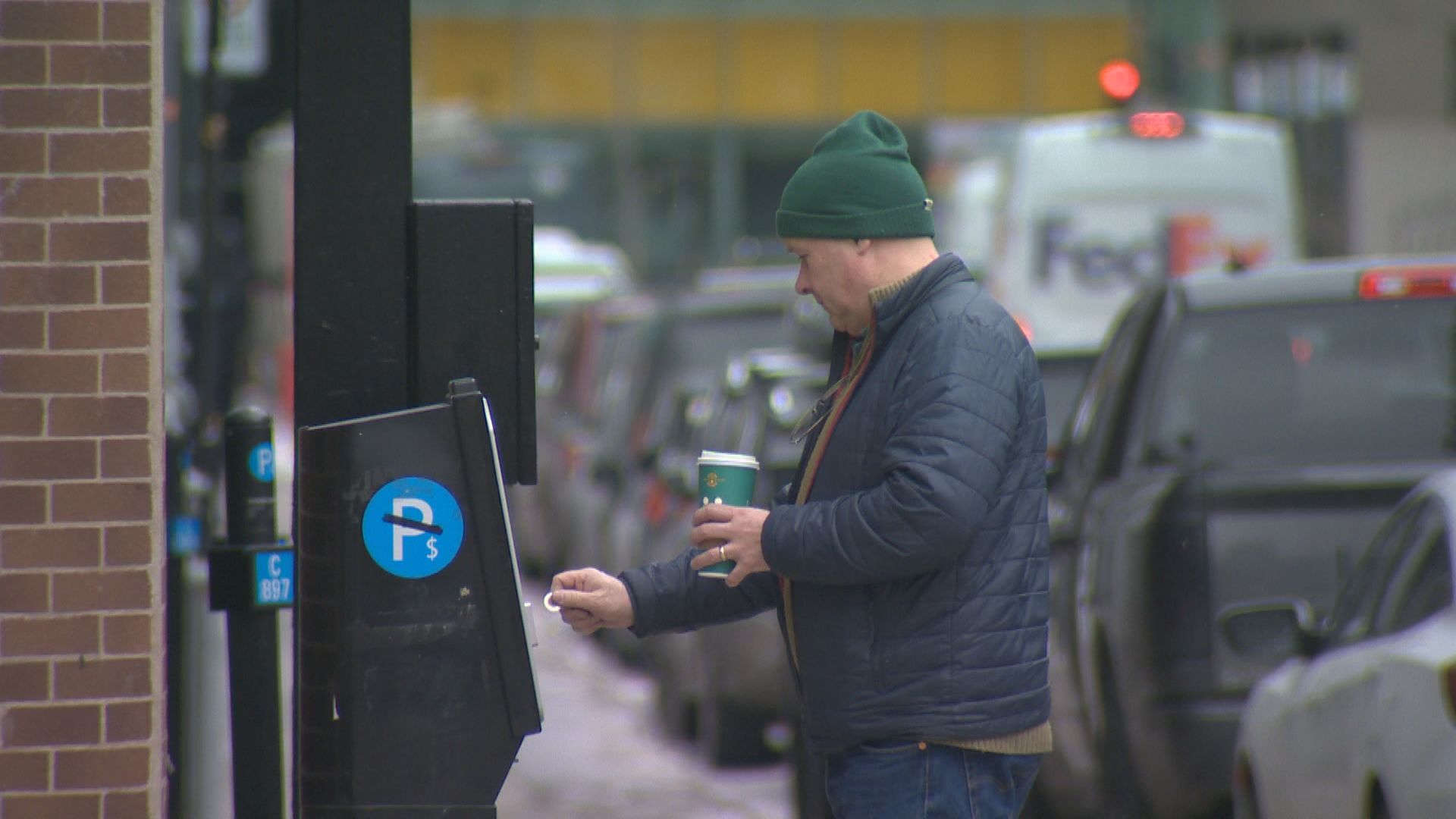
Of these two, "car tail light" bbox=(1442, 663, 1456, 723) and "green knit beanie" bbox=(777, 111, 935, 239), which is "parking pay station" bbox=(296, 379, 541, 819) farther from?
"car tail light" bbox=(1442, 663, 1456, 723)

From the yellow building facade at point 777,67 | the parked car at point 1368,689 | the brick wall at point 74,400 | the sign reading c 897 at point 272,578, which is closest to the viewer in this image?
the brick wall at point 74,400

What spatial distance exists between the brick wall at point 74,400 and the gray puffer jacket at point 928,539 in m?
1.30

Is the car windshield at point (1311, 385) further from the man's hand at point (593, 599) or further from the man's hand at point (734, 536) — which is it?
the man's hand at point (734, 536)

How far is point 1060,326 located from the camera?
51.7 feet

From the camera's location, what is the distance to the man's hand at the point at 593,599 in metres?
4.29

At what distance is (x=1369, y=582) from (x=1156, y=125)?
34.2 ft

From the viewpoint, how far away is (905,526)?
3.82 metres

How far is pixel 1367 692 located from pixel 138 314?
2.65 m

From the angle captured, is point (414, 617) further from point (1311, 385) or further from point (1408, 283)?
point (1408, 283)

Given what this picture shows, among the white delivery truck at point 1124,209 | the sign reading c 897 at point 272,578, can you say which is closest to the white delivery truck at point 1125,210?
the white delivery truck at point 1124,209

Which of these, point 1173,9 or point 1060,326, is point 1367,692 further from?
point 1173,9

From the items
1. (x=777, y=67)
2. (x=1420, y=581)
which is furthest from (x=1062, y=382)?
(x=777, y=67)

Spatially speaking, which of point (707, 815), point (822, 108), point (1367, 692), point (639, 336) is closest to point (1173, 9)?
point (822, 108)

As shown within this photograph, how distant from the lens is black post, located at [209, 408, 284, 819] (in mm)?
5297
